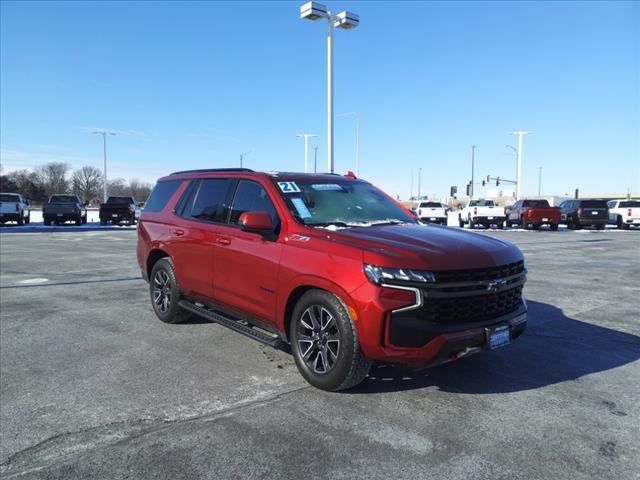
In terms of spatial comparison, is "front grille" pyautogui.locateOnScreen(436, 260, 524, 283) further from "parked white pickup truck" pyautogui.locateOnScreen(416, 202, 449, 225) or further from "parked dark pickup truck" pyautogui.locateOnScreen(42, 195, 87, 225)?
"parked dark pickup truck" pyautogui.locateOnScreen(42, 195, 87, 225)

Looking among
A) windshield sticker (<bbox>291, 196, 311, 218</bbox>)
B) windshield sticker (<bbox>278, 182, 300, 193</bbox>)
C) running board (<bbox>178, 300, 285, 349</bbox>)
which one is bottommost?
running board (<bbox>178, 300, 285, 349</bbox>)

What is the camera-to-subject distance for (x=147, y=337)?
18.5 feet

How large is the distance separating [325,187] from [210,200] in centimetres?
137

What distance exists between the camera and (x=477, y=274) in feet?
12.4

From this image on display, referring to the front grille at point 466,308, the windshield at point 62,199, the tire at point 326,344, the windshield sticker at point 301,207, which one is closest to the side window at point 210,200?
the windshield sticker at point 301,207

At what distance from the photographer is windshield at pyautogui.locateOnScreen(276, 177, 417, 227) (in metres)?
4.59

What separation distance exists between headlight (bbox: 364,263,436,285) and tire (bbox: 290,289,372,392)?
0.40m

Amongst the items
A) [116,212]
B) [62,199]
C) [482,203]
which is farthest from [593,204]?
[62,199]

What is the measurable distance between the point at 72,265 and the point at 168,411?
9375 mm

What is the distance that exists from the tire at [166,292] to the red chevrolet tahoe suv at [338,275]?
188mm

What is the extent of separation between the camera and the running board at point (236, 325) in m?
4.44

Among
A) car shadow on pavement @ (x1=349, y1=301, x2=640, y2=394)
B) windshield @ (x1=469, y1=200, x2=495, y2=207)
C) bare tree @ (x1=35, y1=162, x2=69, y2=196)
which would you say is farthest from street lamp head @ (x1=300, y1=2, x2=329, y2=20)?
bare tree @ (x1=35, y1=162, x2=69, y2=196)

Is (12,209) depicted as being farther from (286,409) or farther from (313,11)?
A: (286,409)

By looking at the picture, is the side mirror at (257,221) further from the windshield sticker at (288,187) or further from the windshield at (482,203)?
the windshield at (482,203)
